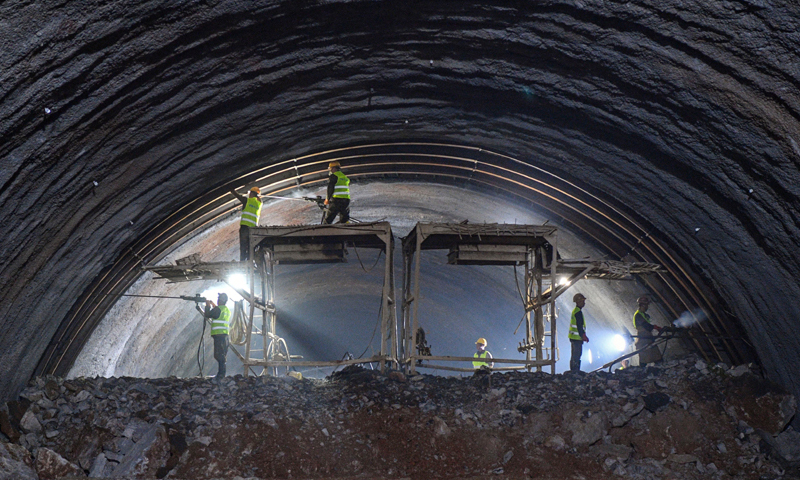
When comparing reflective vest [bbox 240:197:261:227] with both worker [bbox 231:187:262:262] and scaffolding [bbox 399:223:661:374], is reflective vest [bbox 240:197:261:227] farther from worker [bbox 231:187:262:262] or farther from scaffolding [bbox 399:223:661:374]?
scaffolding [bbox 399:223:661:374]

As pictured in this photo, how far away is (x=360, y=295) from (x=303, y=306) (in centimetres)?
229

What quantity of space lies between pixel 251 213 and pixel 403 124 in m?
3.23

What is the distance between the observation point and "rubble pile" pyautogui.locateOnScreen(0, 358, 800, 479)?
25.2 feet

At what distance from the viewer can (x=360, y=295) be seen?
2208 cm

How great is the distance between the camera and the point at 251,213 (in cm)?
1115

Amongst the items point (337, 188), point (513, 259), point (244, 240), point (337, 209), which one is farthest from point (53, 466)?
point (513, 259)

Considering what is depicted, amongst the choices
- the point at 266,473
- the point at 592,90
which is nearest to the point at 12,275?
the point at 266,473

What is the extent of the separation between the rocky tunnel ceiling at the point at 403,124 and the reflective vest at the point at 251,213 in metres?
0.40

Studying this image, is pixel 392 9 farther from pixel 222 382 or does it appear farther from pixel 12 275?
pixel 222 382

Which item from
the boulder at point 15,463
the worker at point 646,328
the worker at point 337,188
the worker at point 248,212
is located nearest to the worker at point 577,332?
the worker at point 646,328

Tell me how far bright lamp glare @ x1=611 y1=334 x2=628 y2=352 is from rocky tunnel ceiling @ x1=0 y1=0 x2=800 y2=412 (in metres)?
3.43

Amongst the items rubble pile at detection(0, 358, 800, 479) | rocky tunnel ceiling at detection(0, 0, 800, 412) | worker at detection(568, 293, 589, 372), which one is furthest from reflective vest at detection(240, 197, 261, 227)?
worker at detection(568, 293, 589, 372)

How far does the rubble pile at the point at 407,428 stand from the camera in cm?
768

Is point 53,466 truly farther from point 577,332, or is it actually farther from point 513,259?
point 577,332
